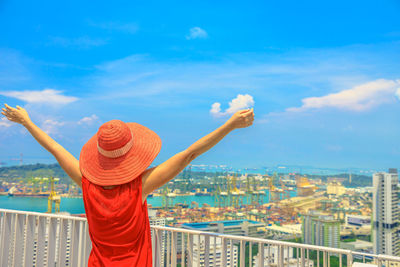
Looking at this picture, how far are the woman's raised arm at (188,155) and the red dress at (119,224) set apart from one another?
0.17 feet

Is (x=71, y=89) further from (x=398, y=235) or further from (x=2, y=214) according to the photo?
(x=2, y=214)

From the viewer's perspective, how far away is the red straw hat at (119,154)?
1.59 meters

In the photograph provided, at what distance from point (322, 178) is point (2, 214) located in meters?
14.9

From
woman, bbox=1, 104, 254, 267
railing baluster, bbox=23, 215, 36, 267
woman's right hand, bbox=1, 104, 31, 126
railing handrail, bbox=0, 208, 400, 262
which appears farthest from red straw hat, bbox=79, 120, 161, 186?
railing baluster, bbox=23, 215, 36, 267

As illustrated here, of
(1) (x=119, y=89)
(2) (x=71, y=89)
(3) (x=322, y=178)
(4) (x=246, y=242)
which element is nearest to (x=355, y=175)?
(3) (x=322, y=178)

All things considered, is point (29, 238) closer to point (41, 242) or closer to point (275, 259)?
point (41, 242)

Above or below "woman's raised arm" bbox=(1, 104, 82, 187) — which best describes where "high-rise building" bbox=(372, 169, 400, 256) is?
below

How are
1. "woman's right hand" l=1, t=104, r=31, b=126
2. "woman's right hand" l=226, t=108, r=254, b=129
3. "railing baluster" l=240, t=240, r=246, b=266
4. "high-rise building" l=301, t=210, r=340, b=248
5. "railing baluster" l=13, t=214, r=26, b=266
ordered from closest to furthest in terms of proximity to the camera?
"woman's right hand" l=226, t=108, r=254, b=129, "woman's right hand" l=1, t=104, r=31, b=126, "railing baluster" l=240, t=240, r=246, b=266, "railing baluster" l=13, t=214, r=26, b=266, "high-rise building" l=301, t=210, r=340, b=248

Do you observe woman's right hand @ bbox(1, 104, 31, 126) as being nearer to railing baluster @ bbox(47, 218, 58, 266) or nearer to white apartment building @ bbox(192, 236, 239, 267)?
railing baluster @ bbox(47, 218, 58, 266)

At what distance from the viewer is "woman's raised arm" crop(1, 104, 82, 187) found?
182 cm

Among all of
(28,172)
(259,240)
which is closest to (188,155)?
(259,240)

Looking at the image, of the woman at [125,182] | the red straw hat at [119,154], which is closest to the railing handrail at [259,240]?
the woman at [125,182]

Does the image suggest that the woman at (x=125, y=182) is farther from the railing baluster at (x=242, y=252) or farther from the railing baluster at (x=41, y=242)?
the railing baluster at (x=41, y=242)

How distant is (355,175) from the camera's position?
14625 millimetres
